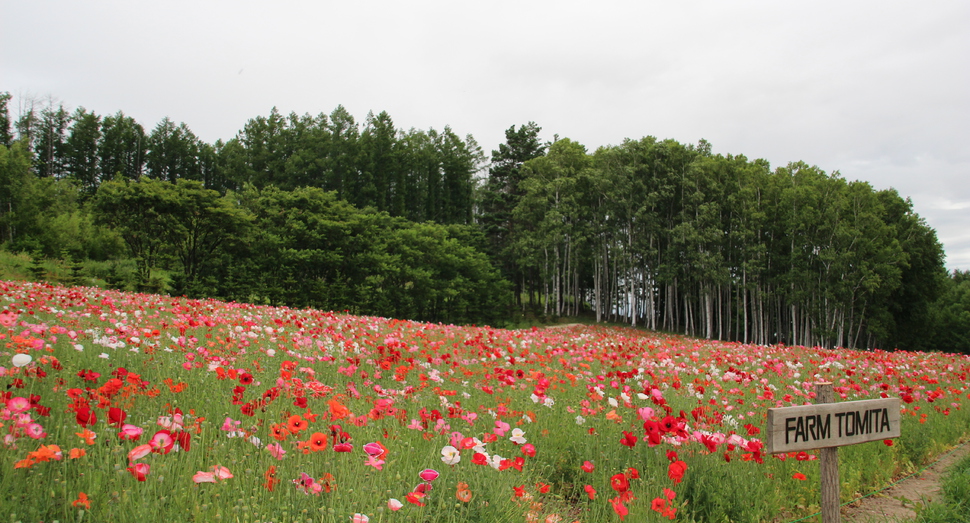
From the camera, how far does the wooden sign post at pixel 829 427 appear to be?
2.72m

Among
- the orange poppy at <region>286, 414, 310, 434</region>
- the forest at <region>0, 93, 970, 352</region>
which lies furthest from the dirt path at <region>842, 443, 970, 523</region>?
the forest at <region>0, 93, 970, 352</region>

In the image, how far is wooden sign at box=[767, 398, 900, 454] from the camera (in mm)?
2705

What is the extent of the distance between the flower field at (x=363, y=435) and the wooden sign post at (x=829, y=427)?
402 mm

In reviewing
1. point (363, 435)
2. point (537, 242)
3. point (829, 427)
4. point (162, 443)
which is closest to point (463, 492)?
point (363, 435)

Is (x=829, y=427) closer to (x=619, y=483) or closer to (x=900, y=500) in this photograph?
(x=619, y=483)

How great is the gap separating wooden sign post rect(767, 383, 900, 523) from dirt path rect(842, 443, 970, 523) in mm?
1207

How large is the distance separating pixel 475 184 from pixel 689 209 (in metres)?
27.6

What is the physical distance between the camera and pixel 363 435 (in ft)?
9.85

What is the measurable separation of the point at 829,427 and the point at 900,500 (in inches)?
102

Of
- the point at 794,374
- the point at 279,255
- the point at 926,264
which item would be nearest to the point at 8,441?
the point at 794,374

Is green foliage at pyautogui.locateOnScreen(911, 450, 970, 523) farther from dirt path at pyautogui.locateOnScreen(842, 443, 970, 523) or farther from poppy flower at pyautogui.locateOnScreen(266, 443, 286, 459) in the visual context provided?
poppy flower at pyautogui.locateOnScreen(266, 443, 286, 459)

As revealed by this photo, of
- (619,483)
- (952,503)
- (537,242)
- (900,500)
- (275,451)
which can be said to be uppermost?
(537,242)

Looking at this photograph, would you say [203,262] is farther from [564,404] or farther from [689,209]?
[689,209]

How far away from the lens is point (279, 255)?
26.4 m
